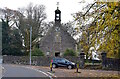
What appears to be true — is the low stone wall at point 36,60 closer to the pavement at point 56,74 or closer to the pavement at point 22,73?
the pavement at point 56,74

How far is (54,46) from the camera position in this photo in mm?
60062

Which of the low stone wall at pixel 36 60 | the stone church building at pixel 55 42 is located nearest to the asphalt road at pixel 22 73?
the low stone wall at pixel 36 60

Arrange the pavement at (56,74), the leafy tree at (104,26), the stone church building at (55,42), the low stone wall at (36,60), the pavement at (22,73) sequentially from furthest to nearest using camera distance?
the stone church building at (55,42), the low stone wall at (36,60), the pavement at (56,74), the pavement at (22,73), the leafy tree at (104,26)

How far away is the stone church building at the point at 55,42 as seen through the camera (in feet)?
196

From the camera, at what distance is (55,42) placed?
60406mm

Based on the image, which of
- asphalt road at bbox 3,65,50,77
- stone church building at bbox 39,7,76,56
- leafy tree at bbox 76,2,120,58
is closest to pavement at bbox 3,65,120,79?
asphalt road at bbox 3,65,50,77

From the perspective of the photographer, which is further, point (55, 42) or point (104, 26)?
point (55, 42)

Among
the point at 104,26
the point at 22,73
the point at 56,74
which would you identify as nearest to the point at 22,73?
the point at 22,73

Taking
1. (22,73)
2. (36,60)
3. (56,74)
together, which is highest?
(36,60)

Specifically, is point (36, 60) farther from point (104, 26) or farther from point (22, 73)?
point (104, 26)

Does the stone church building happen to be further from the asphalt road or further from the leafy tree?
the leafy tree

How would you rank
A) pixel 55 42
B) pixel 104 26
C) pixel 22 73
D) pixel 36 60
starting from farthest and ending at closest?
pixel 55 42, pixel 36 60, pixel 22 73, pixel 104 26

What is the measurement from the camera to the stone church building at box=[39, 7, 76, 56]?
196ft

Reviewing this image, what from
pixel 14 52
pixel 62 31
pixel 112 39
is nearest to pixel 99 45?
pixel 112 39
